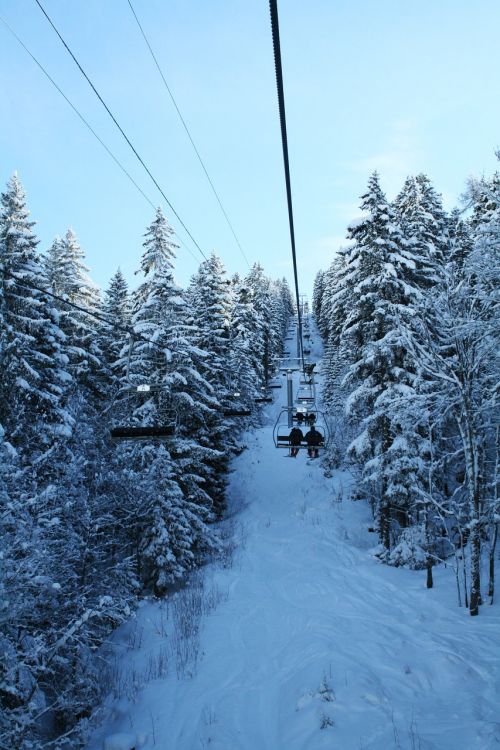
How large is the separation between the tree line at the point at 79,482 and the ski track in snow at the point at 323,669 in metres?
1.60

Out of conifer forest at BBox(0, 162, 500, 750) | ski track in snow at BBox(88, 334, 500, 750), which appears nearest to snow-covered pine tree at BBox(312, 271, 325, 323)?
conifer forest at BBox(0, 162, 500, 750)

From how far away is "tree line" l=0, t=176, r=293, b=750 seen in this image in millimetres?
8766

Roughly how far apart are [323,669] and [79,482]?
27.9 feet

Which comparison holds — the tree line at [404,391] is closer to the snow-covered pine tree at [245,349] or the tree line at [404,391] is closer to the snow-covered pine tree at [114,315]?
the snow-covered pine tree at [245,349]

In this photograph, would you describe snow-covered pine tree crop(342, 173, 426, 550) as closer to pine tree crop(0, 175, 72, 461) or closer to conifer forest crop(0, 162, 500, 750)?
conifer forest crop(0, 162, 500, 750)

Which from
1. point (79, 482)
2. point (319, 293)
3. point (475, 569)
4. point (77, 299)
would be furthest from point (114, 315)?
point (319, 293)

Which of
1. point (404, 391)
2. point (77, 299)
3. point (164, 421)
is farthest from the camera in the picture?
point (77, 299)

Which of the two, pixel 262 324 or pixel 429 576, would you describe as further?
pixel 262 324

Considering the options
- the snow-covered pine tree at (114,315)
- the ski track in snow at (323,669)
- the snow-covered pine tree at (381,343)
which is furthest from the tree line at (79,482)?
the snow-covered pine tree at (381,343)

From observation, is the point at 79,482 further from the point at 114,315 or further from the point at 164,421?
the point at 114,315

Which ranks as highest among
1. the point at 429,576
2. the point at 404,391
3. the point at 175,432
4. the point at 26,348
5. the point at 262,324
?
the point at 262,324

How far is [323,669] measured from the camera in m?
9.57

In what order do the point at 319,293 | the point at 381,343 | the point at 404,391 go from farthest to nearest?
the point at 319,293
the point at 381,343
the point at 404,391

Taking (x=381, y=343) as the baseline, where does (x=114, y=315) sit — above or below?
above
